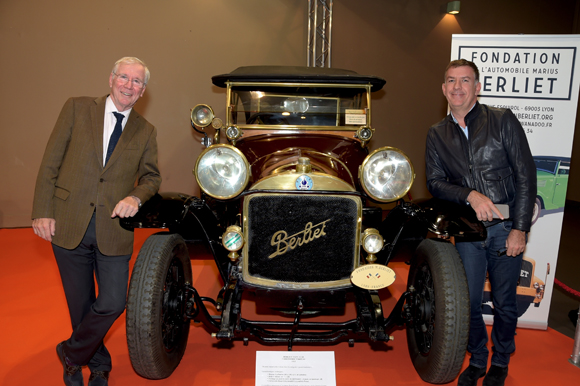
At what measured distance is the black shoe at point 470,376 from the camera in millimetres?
2016

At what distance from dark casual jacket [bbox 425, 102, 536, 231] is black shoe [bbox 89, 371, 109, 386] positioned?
6.71 ft

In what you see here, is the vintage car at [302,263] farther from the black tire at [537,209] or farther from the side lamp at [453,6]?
the side lamp at [453,6]

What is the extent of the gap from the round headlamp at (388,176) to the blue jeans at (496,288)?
0.54 metres

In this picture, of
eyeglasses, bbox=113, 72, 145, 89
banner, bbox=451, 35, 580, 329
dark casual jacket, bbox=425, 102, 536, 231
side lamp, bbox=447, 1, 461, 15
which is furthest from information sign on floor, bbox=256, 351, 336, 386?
side lamp, bbox=447, 1, 461, 15

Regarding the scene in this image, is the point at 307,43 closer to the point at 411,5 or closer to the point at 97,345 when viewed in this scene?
the point at 411,5

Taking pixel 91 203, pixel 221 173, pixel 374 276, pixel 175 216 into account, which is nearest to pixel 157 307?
pixel 175 216

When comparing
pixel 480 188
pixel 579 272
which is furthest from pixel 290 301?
pixel 579 272

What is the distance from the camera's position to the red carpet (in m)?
2.07

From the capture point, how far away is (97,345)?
186 cm

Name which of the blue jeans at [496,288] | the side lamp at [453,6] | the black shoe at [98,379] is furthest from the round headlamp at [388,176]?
the side lamp at [453,6]

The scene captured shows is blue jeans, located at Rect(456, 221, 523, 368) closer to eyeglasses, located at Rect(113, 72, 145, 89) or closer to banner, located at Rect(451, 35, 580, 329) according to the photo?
banner, located at Rect(451, 35, 580, 329)

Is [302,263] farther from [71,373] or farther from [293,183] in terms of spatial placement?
[71,373]

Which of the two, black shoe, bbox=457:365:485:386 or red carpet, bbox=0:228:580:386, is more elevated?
black shoe, bbox=457:365:485:386

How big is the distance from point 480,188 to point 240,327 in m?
1.45
